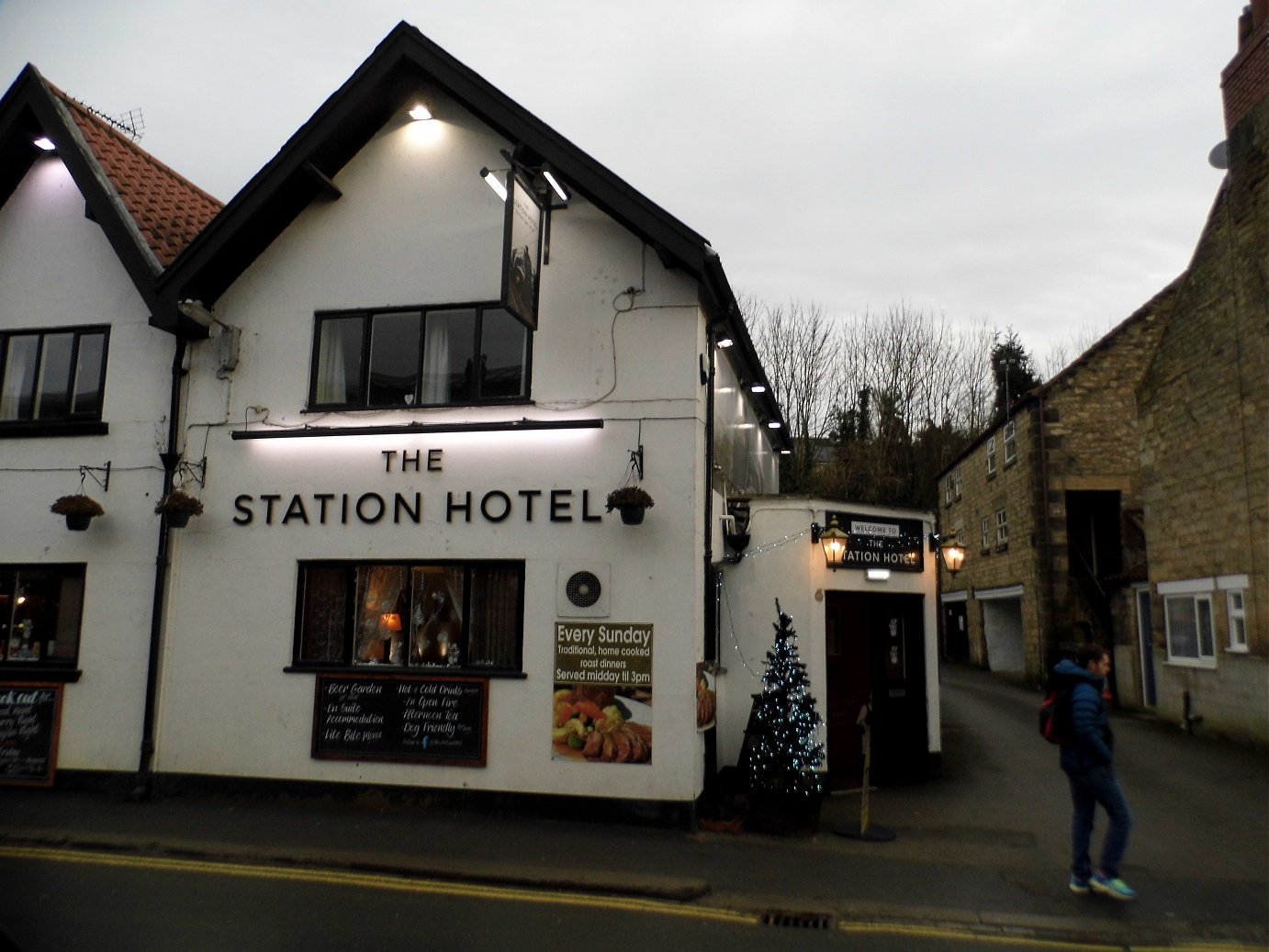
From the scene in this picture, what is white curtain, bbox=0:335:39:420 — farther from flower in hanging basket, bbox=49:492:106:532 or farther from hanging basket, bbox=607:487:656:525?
hanging basket, bbox=607:487:656:525

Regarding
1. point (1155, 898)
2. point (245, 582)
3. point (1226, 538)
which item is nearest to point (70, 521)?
point (245, 582)

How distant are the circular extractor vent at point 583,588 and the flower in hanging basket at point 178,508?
14.4 feet

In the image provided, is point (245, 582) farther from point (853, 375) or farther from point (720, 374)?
point (853, 375)

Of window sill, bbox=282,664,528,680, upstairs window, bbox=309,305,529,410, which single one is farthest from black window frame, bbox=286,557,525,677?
upstairs window, bbox=309,305,529,410

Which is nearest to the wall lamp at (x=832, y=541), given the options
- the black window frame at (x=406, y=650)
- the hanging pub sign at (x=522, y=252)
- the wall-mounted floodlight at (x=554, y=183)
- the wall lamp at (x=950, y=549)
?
the wall lamp at (x=950, y=549)

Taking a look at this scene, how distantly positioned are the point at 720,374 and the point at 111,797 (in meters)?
8.81

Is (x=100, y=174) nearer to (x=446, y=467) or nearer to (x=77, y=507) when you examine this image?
(x=77, y=507)

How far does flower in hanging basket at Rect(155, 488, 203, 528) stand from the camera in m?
10.8

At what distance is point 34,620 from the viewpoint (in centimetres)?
1183

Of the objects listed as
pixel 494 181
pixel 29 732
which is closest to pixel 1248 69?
pixel 494 181

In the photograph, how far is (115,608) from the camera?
37.7 feet

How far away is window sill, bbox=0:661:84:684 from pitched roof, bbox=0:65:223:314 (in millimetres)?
4384

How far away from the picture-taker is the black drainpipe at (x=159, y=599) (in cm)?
1098

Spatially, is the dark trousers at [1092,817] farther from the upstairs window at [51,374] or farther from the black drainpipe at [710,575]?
the upstairs window at [51,374]
